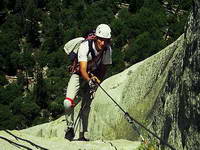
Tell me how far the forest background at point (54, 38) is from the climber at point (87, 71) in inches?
2507

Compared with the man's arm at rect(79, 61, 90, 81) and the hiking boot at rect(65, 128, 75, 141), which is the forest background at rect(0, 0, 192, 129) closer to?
the hiking boot at rect(65, 128, 75, 141)

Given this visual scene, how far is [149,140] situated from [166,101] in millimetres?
817

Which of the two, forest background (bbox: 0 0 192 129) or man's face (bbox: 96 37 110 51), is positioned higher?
man's face (bbox: 96 37 110 51)

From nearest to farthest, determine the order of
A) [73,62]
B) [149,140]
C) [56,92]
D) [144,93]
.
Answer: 1. [149,140]
2. [73,62]
3. [144,93]
4. [56,92]

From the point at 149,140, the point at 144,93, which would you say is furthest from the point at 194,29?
the point at 144,93

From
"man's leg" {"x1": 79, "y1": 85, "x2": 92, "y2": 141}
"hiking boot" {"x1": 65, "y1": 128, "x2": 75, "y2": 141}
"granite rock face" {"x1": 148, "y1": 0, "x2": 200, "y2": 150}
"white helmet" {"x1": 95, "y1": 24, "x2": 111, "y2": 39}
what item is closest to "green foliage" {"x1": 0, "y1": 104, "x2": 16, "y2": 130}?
"man's leg" {"x1": 79, "y1": 85, "x2": 92, "y2": 141}

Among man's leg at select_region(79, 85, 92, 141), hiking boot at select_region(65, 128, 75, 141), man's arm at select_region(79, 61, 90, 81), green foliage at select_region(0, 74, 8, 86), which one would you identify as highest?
man's arm at select_region(79, 61, 90, 81)

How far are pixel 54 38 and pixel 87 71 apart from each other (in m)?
94.7

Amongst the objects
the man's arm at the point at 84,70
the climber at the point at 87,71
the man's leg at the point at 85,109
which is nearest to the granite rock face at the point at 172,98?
the man's leg at the point at 85,109

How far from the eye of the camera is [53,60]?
97.9 metres

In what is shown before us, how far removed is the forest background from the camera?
81.6 m

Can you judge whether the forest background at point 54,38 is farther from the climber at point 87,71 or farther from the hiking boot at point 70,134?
the climber at point 87,71

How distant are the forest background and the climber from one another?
6369 centimetres

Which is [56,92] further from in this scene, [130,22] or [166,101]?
[166,101]
